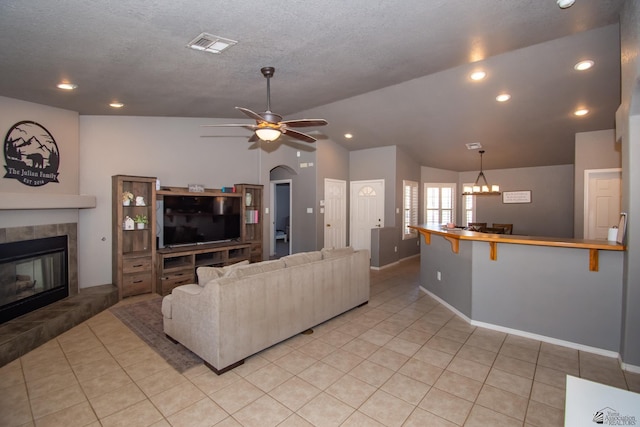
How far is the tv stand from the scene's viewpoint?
501 centimetres

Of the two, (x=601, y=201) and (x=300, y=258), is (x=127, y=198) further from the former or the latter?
(x=601, y=201)

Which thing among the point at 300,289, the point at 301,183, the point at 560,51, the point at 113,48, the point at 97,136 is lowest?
the point at 300,289

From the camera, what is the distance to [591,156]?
5559 mm

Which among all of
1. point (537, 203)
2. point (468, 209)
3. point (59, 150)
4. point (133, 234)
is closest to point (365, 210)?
point (468, 209)

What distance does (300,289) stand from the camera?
3.46 meters

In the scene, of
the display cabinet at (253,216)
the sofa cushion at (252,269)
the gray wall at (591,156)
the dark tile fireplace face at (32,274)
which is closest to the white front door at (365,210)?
the display cabinet at (253,216)

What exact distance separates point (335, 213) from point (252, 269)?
4845 mm

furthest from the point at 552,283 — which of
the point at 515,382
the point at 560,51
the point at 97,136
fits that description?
the point at 97,136

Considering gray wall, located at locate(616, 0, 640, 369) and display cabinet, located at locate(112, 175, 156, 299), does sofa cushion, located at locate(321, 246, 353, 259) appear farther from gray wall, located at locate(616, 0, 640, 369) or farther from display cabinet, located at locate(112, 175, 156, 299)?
display cabinet, located at locate(112, 175, 156, 299)

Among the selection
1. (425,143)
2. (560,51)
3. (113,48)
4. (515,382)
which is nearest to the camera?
(515,382)

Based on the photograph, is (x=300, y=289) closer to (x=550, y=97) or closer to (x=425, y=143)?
(x=550, y=97)

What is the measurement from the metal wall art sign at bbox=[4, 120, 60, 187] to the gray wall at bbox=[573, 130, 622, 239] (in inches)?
335

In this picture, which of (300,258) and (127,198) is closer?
(300,258)

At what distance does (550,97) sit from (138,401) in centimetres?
621
